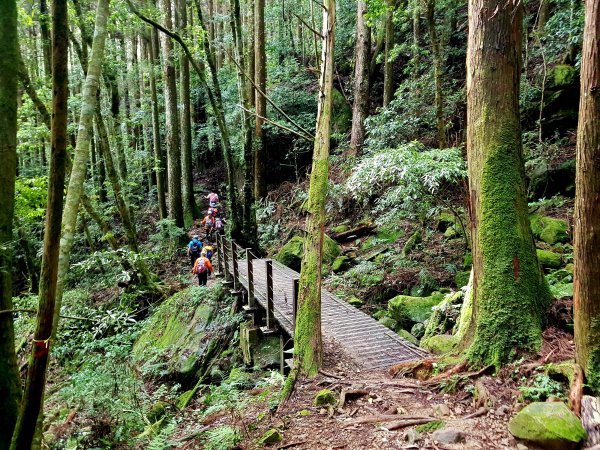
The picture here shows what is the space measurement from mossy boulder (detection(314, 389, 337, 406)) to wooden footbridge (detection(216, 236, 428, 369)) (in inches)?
57.0

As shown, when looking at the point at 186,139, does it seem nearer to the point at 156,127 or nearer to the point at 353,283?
the point at 156,127

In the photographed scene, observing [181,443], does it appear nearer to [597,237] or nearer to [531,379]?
[531,379]

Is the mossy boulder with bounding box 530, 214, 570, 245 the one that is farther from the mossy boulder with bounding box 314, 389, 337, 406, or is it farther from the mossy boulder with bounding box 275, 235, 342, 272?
the mossy boulder with bounding box 314, 389, 337, 406

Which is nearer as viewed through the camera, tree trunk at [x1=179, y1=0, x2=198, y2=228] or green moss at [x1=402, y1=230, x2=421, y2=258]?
green moss at [x1=402, y1=230, x2=421, y2=258]

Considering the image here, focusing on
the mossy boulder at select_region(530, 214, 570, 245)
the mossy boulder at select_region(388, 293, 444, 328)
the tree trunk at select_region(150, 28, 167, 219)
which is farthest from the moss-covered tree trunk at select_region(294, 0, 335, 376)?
the tree trunk at select_region(150, 28, 167, 219)

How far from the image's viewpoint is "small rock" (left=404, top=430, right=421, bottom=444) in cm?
365

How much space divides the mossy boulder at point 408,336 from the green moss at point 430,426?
152 inches

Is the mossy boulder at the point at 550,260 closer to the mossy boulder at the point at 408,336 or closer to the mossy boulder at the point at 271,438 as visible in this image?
the mossy boulder at the point at 408,336

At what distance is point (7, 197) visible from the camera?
11.8ft

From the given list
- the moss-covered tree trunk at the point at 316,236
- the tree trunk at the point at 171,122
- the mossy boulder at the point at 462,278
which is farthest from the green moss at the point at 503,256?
the tree trunk at the point at 171,122

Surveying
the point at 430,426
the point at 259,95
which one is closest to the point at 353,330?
the point at 430,426

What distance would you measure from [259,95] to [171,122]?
3.78 metres

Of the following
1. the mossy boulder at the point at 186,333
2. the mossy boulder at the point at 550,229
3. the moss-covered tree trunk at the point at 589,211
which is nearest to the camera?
the moss-covered tree trunk at the point at 589,211

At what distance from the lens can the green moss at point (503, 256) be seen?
4.38 meters
